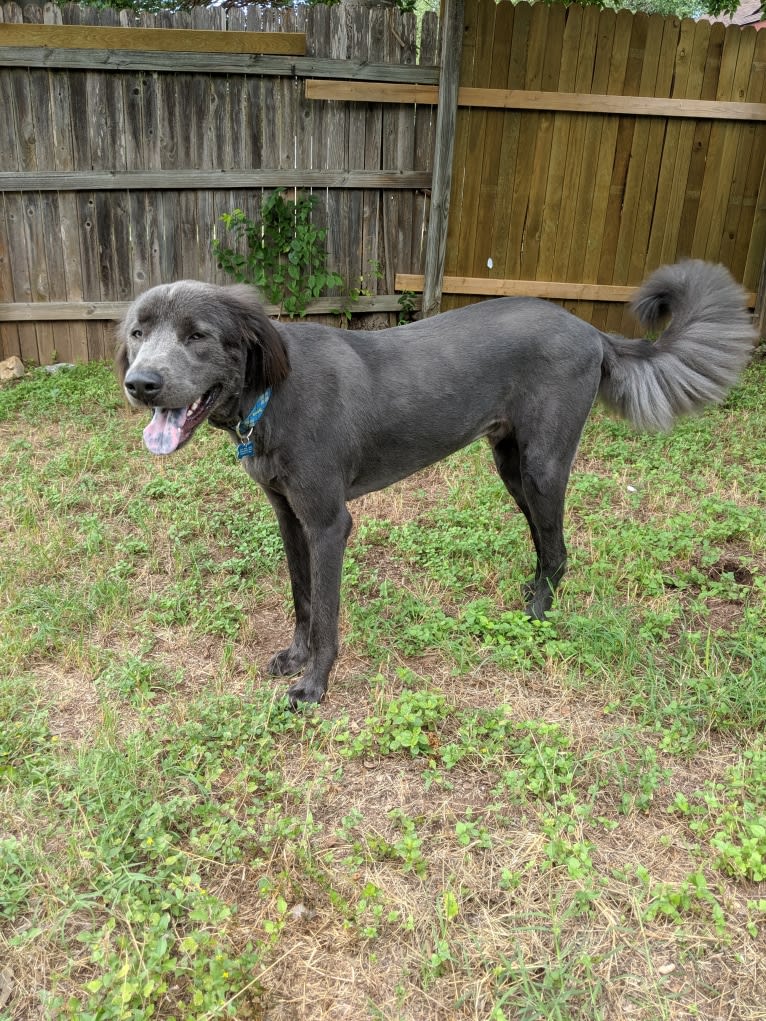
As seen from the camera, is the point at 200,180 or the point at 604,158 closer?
the point at 200,180

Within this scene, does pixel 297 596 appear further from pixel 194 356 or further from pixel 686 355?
pixel 686 355

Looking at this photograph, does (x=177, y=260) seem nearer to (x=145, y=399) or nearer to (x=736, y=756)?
(x=145, y=399)

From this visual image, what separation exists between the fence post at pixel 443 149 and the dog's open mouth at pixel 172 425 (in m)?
4.62

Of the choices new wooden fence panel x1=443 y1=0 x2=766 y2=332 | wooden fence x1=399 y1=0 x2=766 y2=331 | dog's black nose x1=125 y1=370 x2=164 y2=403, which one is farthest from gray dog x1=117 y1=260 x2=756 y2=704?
new wooden fence panel x1=443 y1=0 x2=766 y2=332

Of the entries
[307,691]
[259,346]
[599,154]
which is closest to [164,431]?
[259,346]

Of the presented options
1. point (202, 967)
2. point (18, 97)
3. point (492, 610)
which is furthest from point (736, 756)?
point (18, 97)

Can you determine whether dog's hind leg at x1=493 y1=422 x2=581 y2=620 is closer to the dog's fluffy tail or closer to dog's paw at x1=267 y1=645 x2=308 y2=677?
the dog's fluffy tail

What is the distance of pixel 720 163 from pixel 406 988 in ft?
23.6

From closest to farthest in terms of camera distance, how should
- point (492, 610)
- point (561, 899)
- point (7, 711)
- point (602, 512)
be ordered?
point (561, 899) < point (7, 711) < point (492, 610) < point (602, 512)

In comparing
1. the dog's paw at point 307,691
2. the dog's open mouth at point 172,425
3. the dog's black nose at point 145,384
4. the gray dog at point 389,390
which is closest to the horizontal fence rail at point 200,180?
the gray dog at point 389,390

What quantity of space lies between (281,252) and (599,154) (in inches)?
114

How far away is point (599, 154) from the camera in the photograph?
6824 millimetres

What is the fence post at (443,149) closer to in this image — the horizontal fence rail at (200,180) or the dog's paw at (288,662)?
the horizontal fence rail at (200,180)

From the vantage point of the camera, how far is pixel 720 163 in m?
6.94
